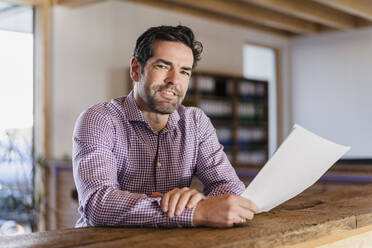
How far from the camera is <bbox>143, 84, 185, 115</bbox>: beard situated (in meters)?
1.96

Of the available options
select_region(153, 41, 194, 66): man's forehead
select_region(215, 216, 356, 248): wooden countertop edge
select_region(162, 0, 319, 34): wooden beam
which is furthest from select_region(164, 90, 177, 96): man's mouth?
select_region(162, 0, 319, 34): wooden beam

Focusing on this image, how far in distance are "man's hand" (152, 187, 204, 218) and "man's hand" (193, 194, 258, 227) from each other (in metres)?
0.03

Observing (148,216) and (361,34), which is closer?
(148,216)

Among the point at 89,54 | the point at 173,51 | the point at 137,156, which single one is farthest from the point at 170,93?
the point at 89,54

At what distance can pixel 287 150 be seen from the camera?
145cm

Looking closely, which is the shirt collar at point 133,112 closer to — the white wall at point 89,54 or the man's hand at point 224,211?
the man's hand at point 224,211

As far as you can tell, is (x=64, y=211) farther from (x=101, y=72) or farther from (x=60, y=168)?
(x=101, y=72)

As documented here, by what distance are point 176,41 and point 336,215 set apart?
828 mm

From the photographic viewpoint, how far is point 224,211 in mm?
1404

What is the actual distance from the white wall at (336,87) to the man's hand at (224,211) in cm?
789

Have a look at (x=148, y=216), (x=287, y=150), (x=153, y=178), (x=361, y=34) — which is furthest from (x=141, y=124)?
(x=361, y=34)

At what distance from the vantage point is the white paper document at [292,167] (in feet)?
4.77

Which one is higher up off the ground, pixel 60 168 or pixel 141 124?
pixel 141 124

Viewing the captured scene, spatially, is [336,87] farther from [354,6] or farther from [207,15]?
[207,15]
